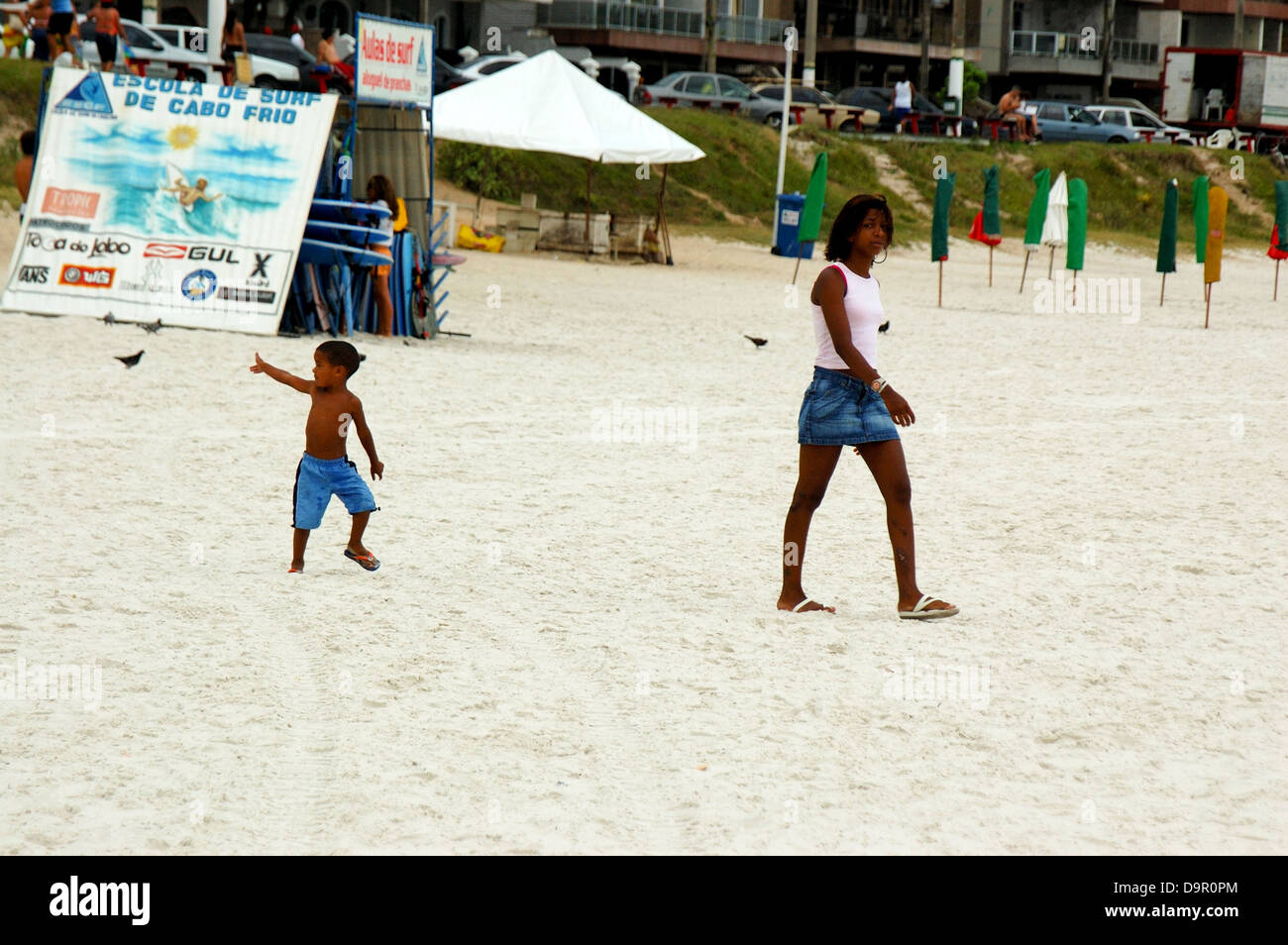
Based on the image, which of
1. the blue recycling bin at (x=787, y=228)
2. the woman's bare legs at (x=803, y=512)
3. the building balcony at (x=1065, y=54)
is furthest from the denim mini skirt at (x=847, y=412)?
the building balcony at (x=1065, y=54)

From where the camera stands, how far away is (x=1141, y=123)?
4681 cm

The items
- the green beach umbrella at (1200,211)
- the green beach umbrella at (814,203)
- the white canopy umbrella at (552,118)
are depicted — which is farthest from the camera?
the green beach umbrella at (1200,211)

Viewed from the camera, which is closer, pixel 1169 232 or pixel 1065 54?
pixel 1169 232

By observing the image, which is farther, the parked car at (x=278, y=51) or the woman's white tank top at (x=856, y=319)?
the parked car at (x=278, y=51)

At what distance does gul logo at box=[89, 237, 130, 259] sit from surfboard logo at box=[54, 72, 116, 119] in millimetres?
1162

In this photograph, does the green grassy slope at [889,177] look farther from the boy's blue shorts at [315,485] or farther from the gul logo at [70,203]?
the boy's blue shorts at [315,485]

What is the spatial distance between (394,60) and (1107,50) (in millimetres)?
51220

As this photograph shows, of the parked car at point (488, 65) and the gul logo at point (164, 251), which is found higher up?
the parked car at point (488, 65)

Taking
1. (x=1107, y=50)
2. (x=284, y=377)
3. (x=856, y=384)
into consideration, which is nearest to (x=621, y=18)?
(x=1107, y=50)

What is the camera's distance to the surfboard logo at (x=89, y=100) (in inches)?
557

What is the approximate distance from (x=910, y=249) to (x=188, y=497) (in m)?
23.7

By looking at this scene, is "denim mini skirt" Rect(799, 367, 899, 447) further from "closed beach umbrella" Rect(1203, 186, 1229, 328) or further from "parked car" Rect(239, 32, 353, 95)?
"parked car" Rect(239, 32, 353, 95)

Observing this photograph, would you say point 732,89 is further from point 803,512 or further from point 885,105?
point 803,512

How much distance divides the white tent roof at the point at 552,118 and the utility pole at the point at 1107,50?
138 feet
